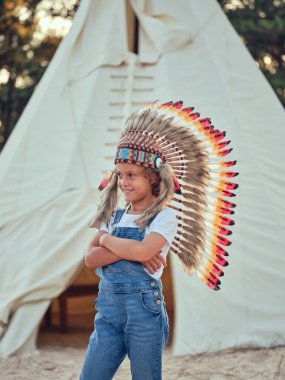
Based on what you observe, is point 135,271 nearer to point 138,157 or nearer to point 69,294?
point 138,157

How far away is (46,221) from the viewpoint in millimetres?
4844

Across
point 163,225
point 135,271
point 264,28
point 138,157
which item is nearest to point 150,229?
point 163,225

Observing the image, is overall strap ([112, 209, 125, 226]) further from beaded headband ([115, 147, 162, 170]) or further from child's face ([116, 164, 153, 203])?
beaded headband ([115, 147, 162, 170])

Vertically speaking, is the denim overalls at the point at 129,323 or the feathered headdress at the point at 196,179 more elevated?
the feathered headdress at the point at 196,179

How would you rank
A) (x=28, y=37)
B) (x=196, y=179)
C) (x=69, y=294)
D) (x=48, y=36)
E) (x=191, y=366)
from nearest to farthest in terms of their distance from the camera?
(x=196, y=179), (x=191, y=366), (x=69, y=294), (x=28, y=37), (x=48, y=36)

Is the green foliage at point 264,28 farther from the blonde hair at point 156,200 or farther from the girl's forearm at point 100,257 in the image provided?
the girl's forearm at point 100,257

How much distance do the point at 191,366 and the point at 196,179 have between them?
212 centimetres

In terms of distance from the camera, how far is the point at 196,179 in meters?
2.38

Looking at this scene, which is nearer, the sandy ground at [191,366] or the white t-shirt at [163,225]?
the white t-shirt at [163,225]

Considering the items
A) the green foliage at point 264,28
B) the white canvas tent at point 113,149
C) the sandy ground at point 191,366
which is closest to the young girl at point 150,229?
the sandy ground at point 191,366

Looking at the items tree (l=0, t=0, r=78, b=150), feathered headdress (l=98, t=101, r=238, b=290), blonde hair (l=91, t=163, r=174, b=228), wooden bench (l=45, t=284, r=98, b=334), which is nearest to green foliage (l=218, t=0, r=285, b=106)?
tree (l=0, t=0, r=78, b=150)

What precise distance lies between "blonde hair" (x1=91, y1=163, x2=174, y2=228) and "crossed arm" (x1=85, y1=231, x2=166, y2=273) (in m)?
0.08

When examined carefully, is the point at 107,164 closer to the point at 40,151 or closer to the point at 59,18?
the point at 40,151

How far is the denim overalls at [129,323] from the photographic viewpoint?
2.13 m
